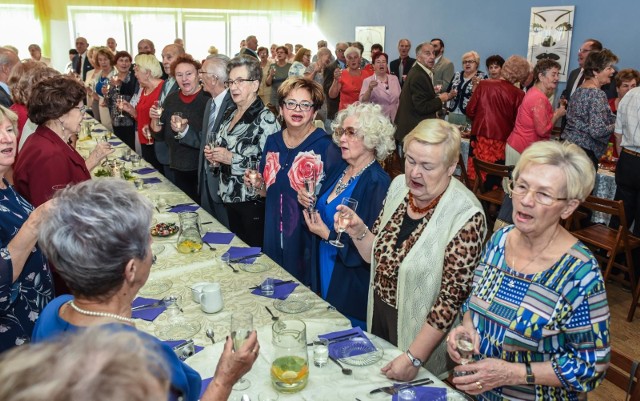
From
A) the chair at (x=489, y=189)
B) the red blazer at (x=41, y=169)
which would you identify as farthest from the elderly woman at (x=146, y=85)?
the chair at (x=489, y=189)

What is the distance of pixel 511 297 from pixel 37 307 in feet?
5.82

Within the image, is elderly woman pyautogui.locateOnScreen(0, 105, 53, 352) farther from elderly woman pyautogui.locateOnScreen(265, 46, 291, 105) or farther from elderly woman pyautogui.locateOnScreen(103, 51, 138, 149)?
elderly woman pyautogui.locateOnScreen(265, 46, 291, 105)

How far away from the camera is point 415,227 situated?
7.53ft

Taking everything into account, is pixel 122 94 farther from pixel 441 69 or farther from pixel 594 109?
pixel 594 109

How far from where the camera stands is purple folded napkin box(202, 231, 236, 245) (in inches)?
117

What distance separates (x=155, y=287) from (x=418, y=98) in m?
4.72

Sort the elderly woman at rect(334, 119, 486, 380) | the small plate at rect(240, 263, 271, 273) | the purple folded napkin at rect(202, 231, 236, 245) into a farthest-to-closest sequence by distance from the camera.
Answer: the purple folded napkin at rect(202, 231, 236, 245) → the small plate at rect(240, 263, 271, 273) → the elderly woman at rect(334, 119, 486, 380)

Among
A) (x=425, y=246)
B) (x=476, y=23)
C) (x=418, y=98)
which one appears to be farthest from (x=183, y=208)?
(x=476, y=23)

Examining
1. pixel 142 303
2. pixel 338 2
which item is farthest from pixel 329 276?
pixel 338 2

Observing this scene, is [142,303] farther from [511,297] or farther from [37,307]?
[511,297]

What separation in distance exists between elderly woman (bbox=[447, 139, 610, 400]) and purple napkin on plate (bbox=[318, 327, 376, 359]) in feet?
1.05

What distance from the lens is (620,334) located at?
382 centimetres

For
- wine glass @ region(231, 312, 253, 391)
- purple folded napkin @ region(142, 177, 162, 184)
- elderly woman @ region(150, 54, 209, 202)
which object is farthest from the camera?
elderly woman @ region(150, 54, 209, 202)

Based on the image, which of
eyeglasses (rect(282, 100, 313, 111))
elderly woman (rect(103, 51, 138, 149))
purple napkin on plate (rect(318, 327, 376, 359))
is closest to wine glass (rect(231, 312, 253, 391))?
purple napkin on plate (rect(318, 327, 376, 359))
